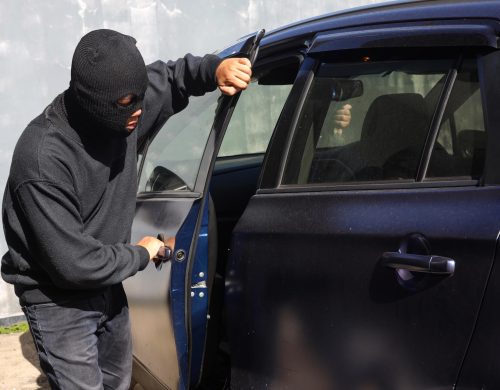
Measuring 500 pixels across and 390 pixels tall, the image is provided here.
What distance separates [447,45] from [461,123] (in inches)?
9.1

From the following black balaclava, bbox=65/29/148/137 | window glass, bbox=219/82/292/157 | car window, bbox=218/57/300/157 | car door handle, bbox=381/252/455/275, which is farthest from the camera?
window glass, bbox=219/82/292/157

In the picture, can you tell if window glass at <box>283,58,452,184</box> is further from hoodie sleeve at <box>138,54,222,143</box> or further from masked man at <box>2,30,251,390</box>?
hoodie sleeve at <box>138,54,222,143</box>

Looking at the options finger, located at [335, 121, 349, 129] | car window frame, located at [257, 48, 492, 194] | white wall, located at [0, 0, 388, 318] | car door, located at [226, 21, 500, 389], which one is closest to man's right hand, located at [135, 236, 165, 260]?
Result: car door, located at [226, 21, 500, 389]

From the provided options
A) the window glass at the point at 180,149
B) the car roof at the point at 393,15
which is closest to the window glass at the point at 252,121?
the window glass at the point at 180,149

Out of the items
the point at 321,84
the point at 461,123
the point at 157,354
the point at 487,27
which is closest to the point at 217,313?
the point at 157,354

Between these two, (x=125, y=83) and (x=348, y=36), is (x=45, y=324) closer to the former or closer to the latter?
(x=125, y=83)

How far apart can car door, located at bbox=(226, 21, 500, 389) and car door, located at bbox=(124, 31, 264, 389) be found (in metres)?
0.21

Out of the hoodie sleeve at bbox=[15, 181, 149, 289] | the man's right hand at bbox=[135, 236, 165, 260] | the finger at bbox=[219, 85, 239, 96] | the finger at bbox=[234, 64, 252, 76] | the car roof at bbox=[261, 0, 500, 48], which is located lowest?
the man's right hand at bbox=[135, 236, 165, 260]

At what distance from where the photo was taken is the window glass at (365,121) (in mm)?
2324

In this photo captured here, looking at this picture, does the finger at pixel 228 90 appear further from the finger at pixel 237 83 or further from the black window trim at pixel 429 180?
the black window trim at pixel 429 180

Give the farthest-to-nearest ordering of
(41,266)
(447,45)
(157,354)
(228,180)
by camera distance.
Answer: (228,180), (157,354), (41,266), (447,45)

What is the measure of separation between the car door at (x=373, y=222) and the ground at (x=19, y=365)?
2166 mm

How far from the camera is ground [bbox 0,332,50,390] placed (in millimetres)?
4410

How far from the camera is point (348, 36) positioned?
255cm
